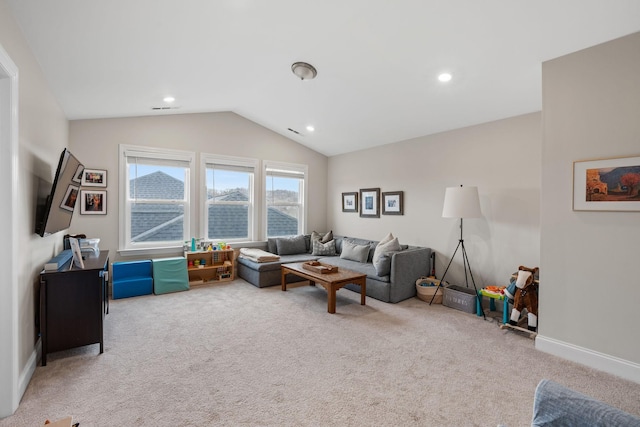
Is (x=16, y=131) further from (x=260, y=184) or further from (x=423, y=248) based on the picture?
(x=423, y=248)

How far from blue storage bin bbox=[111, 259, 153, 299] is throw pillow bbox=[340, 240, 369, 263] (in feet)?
10.0

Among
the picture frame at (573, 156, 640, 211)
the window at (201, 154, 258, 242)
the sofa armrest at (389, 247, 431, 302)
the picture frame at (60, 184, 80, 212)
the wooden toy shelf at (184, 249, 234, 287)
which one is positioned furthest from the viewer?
the window at (201, 154, 258, 242)

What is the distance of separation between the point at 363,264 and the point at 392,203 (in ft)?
3.92

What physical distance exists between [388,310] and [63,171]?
3.64 metres

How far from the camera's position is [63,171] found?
2.56 metres

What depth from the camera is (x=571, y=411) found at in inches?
39.9

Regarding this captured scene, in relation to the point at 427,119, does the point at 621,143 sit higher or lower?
lower

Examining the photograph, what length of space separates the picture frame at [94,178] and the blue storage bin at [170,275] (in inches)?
52.8

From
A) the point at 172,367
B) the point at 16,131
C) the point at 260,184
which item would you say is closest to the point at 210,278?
the point at 260,184

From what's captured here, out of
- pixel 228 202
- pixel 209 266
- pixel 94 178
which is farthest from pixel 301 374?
pixel 94 178

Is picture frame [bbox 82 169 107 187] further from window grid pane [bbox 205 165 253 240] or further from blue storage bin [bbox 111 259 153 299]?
window grid pane [bbox 205 165 253 240]

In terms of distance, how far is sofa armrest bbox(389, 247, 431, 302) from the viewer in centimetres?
402

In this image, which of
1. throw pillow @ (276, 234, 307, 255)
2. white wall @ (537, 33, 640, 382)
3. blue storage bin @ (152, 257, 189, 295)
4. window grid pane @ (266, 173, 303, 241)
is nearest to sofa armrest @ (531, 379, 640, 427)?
white wall @ (537, 33, 640, 382)

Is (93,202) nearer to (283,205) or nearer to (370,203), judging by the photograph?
(283,205)
